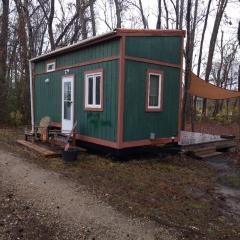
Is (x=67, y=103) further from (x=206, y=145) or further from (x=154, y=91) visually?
(x=206, y=145)

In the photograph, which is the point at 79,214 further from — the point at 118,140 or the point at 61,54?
the point at 61,54

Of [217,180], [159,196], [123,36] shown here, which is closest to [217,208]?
[159,196]

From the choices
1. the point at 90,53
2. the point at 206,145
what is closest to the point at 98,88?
the point at 90,53

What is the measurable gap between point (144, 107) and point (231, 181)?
2779mm

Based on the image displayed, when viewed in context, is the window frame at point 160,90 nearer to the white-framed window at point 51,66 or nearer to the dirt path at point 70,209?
the dirt path at point 70,209

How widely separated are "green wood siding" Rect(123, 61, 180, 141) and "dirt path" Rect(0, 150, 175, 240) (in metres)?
2.45

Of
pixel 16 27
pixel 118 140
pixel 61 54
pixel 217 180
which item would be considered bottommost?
pixel 217 180

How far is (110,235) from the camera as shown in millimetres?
3613

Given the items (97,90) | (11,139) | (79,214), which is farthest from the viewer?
(11,139)

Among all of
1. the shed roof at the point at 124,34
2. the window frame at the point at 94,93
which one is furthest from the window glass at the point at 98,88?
the shed roof at the point at 124,34

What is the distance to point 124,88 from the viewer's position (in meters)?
7.52

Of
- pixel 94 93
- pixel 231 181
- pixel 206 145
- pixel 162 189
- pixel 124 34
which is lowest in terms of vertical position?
pixel 231 181

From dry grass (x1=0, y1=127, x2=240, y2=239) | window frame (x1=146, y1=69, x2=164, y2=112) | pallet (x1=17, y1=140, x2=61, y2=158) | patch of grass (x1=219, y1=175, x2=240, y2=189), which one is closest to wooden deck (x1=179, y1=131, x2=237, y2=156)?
dry grass (x1=0, y1=127, x2=240, y2=239)

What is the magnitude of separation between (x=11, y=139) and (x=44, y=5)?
1134 centimetres
